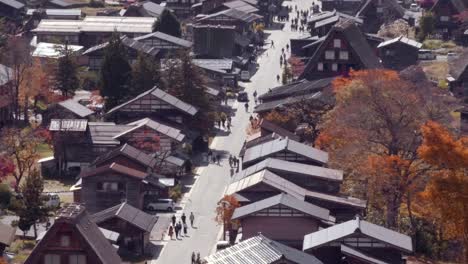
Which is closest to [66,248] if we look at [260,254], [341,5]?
[260,254]

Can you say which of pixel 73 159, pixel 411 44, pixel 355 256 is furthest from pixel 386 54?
pixel 355 256

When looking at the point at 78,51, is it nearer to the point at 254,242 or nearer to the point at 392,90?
the point at 392,90

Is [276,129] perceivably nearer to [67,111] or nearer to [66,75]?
[67,111]

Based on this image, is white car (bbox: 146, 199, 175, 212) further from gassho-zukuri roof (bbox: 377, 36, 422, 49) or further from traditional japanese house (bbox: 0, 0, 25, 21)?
traditional japanese house (bbox: 0, 0, 25, 21)

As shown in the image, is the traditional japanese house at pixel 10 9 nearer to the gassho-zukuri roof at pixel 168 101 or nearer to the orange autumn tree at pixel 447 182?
the gassho-zukuri roof at pixel 168 101

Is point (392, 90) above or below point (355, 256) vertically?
above
